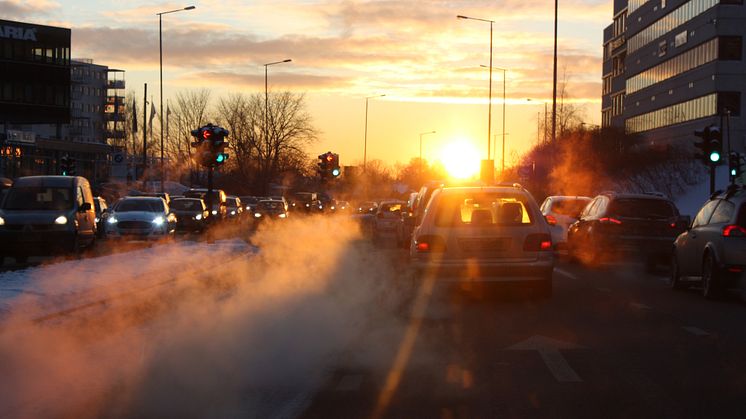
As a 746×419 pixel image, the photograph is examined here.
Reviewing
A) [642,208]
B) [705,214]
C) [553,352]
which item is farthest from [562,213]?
[553,352]

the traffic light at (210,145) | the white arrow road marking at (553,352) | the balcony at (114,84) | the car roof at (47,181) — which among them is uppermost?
the balcony at (114,84)

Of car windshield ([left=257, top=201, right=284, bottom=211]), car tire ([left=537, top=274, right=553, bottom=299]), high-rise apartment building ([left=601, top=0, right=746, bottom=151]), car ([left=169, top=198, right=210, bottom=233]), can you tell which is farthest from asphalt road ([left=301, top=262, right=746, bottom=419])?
high-rise apartment building ([left=601, top=0, right=746, bottom=151])

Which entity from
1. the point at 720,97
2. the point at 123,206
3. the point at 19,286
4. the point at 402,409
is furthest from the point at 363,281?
the point at 720,97

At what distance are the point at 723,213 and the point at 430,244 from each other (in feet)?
15.6

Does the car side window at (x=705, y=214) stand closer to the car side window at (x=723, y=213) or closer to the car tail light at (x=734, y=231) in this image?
the car side window at (x=723, y=213)

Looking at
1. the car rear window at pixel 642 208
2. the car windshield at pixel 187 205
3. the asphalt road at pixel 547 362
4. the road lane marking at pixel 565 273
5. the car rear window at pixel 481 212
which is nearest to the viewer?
the asphalt road at pixel 547 362

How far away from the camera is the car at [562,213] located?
27.5m

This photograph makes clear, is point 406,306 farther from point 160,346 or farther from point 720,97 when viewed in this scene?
point 720,97

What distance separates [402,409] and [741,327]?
6179mm

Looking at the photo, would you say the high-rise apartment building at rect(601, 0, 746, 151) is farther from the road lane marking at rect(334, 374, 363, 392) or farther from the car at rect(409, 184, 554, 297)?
→ the road lane marking at rect(334, 374, 363, 392)

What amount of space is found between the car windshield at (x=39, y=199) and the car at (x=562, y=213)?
1206 centimetres

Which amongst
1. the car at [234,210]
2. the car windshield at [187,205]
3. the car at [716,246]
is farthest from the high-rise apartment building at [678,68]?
the car at [716,246]

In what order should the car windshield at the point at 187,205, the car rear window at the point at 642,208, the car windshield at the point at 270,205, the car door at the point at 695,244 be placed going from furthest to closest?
the car windshield at the point at 270,205
the car windshield at the point at 187,205
the car rear window at the point at 642,208
the car door at the point at 695,244

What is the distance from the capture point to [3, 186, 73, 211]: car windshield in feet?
82.8
